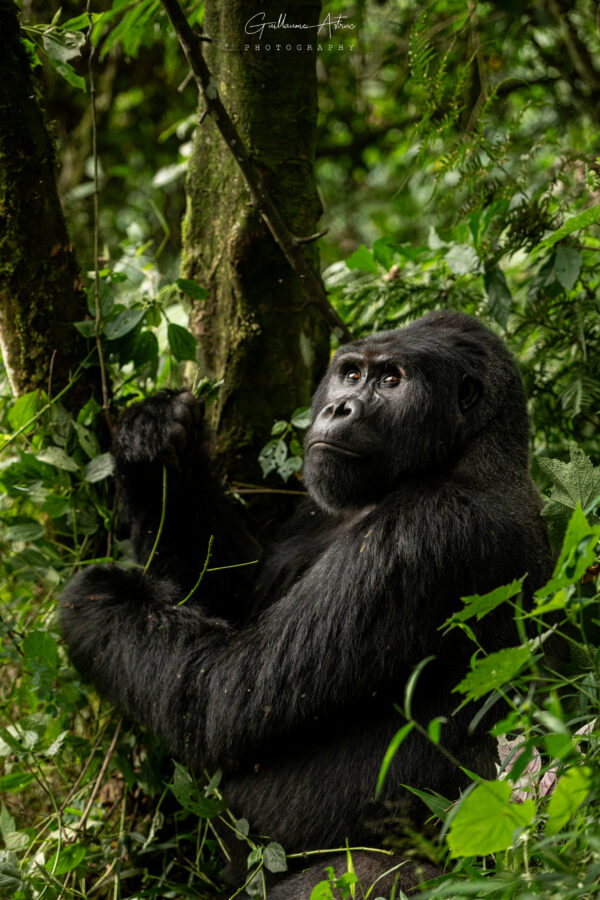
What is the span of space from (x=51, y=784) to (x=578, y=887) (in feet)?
8.07

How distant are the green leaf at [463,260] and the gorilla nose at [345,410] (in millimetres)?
1213

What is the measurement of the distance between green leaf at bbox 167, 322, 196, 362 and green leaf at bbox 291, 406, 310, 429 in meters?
0.48

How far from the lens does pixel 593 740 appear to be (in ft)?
6.37

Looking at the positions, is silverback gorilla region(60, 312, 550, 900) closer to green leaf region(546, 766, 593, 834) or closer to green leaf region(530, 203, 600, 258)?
green leaf region(530, 203, 600, 258)

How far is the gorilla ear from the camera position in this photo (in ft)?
10.0

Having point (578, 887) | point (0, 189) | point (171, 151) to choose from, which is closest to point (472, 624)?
point (578, 887)

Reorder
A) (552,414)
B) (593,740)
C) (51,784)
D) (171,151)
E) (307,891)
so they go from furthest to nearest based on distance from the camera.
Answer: (171,151), (552,414), (51,784), (307,891), (593,740)

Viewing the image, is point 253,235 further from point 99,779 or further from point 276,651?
point 99,779

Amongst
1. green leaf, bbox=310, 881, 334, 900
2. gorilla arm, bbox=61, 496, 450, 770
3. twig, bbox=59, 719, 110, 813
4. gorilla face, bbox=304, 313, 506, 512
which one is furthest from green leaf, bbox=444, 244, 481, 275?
green leaf, bbox=310, 881, 334, 900

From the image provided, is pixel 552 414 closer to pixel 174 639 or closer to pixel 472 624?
pixel 472 624

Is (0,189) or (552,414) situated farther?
(552,414)

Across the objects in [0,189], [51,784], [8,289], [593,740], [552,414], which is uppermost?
[0,189]

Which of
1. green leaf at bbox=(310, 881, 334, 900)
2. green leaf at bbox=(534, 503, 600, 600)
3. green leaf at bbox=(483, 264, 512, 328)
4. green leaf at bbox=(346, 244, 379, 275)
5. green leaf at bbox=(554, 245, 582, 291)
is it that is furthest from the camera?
green leaf at bbox=(346, 244, 379, 275)

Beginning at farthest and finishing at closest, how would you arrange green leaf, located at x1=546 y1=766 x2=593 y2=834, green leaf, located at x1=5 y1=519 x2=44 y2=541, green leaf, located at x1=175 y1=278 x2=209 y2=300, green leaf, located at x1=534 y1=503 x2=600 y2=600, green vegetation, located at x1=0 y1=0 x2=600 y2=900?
green leaf, located at x1=175 y1=278 x2=209 y2=300 < green leaf, located at x1=5 y1=519 x2=44 y2=541 < green vegetation, located at x1=0 y1=0 x2=600 y2=900 < green leaf, located at x1=534 y1=503 x2=600 y2=600 < green leaf, located at x1=546 y1=766 x2=593 y2=834
